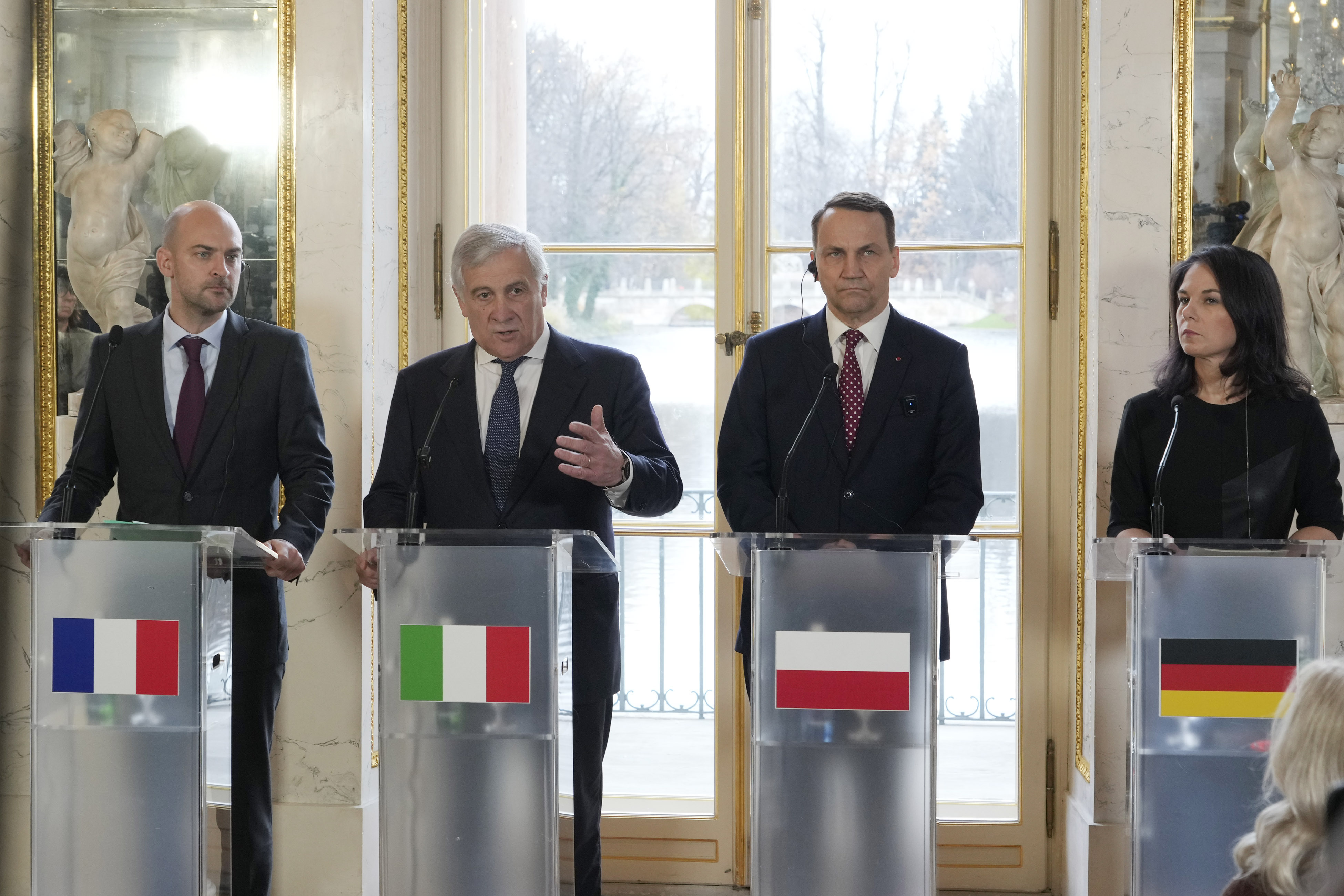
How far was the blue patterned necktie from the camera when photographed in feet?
9.35

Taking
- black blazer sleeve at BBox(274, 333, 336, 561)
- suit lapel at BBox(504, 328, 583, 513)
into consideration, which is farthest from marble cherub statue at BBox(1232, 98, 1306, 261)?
black blazer sleeve at BBox(274, 333, 336, 561)

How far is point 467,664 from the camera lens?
214 centimetres

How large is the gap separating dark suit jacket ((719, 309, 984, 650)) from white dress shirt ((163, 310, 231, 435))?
1248mm

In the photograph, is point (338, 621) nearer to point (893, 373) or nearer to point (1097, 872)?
point (893, 373)

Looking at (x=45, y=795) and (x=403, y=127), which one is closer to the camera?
(x=45, y=795)

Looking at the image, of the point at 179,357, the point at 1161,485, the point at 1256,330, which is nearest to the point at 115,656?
the point at 179,357

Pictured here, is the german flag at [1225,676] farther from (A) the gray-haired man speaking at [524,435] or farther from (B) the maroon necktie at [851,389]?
(A) the gray-haired man speaking at [524,435]

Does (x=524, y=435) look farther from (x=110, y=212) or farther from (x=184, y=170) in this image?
(x=110, y=212)

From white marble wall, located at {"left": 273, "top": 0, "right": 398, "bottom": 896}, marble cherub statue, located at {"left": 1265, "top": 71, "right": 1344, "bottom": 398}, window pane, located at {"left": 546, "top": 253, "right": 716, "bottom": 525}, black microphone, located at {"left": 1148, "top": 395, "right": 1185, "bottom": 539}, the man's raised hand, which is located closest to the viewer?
the man's raised hand

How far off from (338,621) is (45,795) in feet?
4.46

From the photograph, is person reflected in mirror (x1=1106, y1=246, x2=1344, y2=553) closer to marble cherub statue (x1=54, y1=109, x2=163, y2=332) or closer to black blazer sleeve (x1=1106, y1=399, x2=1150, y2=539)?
black blazer sleeve (x1=1106, y1=399, x2=1150, y2=539)

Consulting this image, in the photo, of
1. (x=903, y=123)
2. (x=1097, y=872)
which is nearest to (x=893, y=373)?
(x=903, y=123)

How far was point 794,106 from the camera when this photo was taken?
3.83 m

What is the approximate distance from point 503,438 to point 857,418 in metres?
0.81
